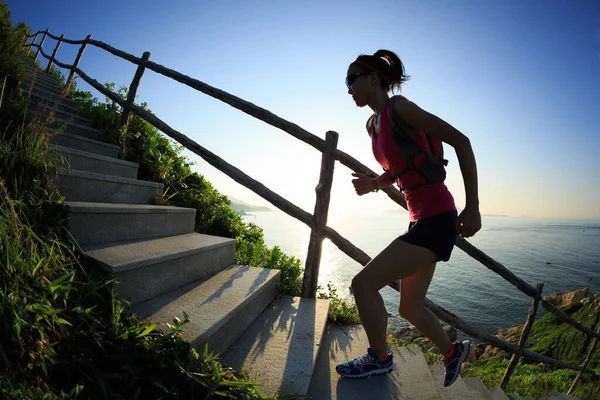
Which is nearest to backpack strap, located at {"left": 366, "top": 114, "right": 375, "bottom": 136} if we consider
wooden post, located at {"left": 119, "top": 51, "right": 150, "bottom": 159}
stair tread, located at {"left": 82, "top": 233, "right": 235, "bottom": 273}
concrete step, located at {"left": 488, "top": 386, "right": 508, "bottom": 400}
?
stair tread, located at {"left": 82, "top": 233, "right": 235, "bottom": 273}

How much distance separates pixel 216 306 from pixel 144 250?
0.66 metres

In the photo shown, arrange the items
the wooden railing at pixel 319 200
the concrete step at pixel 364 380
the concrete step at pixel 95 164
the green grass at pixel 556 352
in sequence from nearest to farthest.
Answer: the concrete step at pixel 364 380 → the concrete step at pixel 95 164 → the wooden railing at pixel 319 200 → the green grass at pixel 556 352

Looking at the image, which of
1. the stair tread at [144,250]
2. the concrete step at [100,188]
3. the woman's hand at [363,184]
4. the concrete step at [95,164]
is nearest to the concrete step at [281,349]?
the stair tread at [144,250]

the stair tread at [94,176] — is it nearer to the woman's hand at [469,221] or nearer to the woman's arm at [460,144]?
the woman's arm at [460,144]

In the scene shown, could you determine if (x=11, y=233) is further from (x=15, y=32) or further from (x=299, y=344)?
(x=15, y=32)

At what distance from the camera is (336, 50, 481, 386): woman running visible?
158 centimetres

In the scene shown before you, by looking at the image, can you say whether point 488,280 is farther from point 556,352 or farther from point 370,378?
point 370,378

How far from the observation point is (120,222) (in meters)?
2.29

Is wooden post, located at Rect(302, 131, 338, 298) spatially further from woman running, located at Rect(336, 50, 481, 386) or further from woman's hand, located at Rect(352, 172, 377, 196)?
woman running, located at Rect(336, 50, 481, 386)

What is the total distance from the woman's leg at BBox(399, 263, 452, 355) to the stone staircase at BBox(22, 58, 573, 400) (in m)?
0.43

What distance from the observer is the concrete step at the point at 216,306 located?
1754 millimetres

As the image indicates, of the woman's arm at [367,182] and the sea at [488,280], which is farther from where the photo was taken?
the sea at [488,280]

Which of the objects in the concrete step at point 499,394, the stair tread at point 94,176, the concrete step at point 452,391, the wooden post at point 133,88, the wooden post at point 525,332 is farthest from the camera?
the wooden post at point 133,88

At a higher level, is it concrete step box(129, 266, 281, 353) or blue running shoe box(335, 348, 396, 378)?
concrete step box(129, 266, 281, 353)
